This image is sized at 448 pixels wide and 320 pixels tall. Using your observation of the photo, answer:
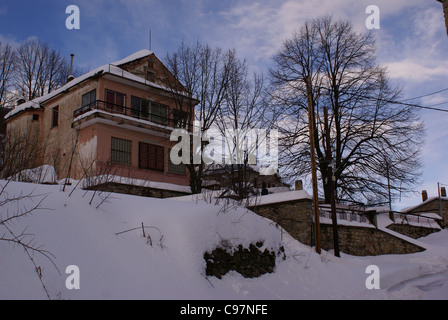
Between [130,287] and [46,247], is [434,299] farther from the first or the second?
[46,247]

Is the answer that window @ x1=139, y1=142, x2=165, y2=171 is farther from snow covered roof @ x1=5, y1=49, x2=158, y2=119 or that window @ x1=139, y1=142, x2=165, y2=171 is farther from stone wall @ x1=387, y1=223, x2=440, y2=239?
stone wall @ x1=387, y1=223, x2=440, y2=239

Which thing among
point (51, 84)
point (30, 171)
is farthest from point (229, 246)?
point (51, 84)

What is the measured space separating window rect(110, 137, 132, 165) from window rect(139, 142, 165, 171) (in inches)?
33.1

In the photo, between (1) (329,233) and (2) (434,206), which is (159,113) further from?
(2) (434,206)

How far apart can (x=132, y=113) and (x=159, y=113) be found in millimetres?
2190

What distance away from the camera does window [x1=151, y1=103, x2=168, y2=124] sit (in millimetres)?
25750

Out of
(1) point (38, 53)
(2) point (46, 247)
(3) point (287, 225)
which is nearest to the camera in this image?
(2) point (46, 247)

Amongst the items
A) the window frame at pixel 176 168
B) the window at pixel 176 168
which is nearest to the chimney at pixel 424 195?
the window frame at pixel 176 168

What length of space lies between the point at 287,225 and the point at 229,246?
9277mm

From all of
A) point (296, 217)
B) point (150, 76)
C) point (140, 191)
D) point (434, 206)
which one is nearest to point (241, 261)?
point (296, 217)

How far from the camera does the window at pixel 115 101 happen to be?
2352 centimetres

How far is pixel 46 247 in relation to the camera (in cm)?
687

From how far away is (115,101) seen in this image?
24031 mm

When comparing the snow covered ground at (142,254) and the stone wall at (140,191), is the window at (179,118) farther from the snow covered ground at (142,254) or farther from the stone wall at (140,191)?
the snow covered ground at (142,254)
